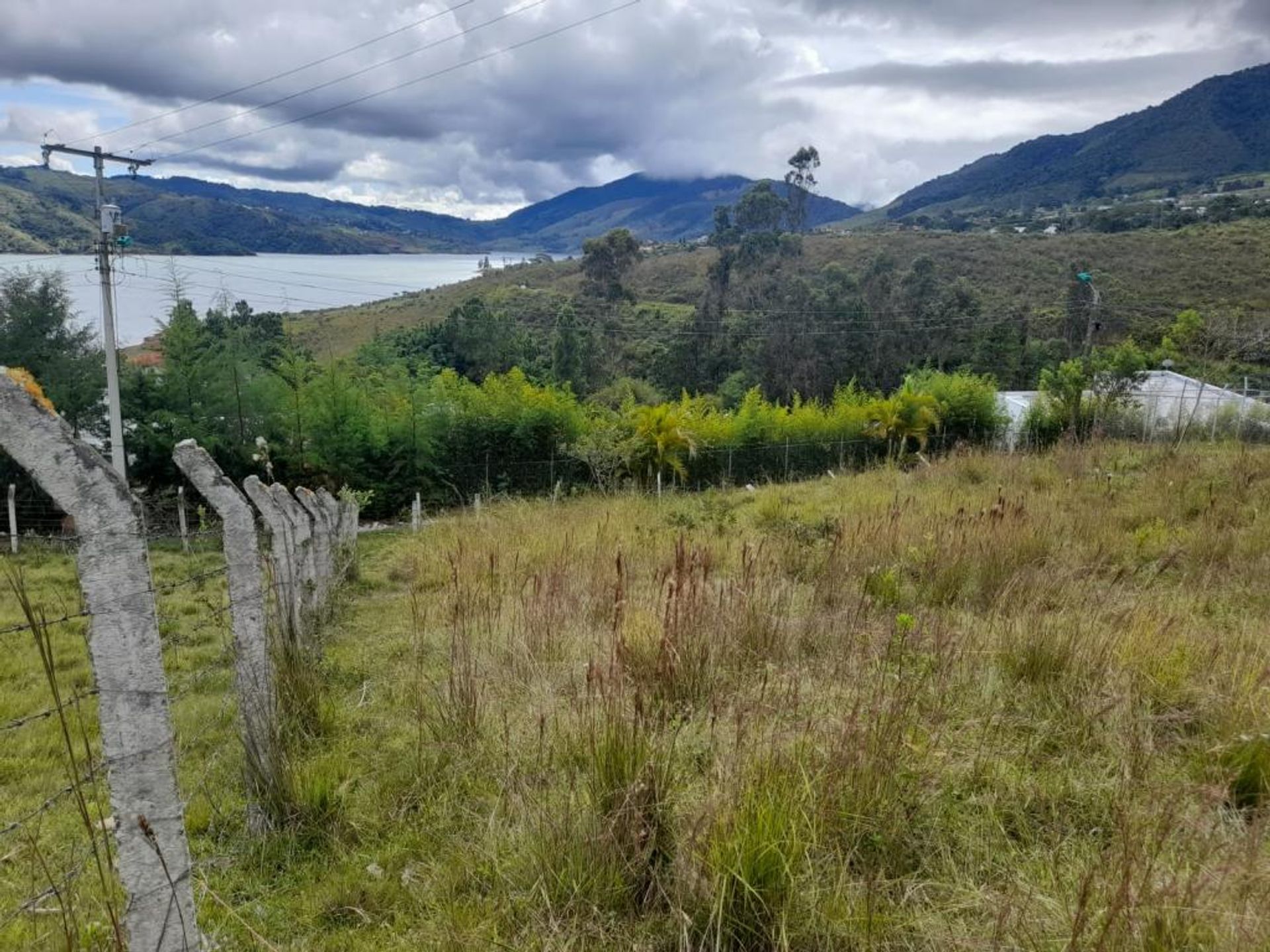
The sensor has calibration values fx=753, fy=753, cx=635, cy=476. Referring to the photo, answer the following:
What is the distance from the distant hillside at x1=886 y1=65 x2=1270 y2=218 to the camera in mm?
88562

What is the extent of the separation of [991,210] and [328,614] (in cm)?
9723

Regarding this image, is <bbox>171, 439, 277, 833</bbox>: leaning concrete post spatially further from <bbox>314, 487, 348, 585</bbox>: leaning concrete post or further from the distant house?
the distant house

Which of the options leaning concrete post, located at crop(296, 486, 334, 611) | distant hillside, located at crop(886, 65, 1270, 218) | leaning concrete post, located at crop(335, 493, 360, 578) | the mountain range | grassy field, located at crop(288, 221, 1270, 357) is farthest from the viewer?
distant hillside, located at crop(886, 65, 1270, 218)

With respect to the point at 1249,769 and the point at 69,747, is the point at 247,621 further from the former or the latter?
the point at 1249,769

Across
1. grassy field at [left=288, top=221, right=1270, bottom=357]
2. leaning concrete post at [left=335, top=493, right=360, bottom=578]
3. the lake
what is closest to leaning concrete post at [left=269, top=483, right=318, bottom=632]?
leaning concrete post at [left=335, top=493, right=360, bottom=578]

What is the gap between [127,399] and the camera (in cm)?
1420

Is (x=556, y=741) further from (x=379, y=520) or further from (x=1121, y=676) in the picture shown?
(x=379, y=520)

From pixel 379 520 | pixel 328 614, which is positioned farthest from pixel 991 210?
pixel 328 614

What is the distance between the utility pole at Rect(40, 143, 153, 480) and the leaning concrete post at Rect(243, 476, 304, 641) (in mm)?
10893

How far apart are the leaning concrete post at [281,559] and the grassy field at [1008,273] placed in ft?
90.5

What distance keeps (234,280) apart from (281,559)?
36601mm

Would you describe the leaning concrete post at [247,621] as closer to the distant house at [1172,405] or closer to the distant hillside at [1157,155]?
the distant house at [1172,405]

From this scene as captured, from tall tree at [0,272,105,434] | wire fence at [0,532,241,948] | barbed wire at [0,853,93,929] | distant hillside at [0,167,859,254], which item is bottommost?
wire fence at [0,532,241,948]

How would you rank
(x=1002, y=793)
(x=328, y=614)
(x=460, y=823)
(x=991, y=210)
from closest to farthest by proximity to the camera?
(x=1002, y=793), (x=460, y=823), (x=328, y=614), (x=991, y=210)
